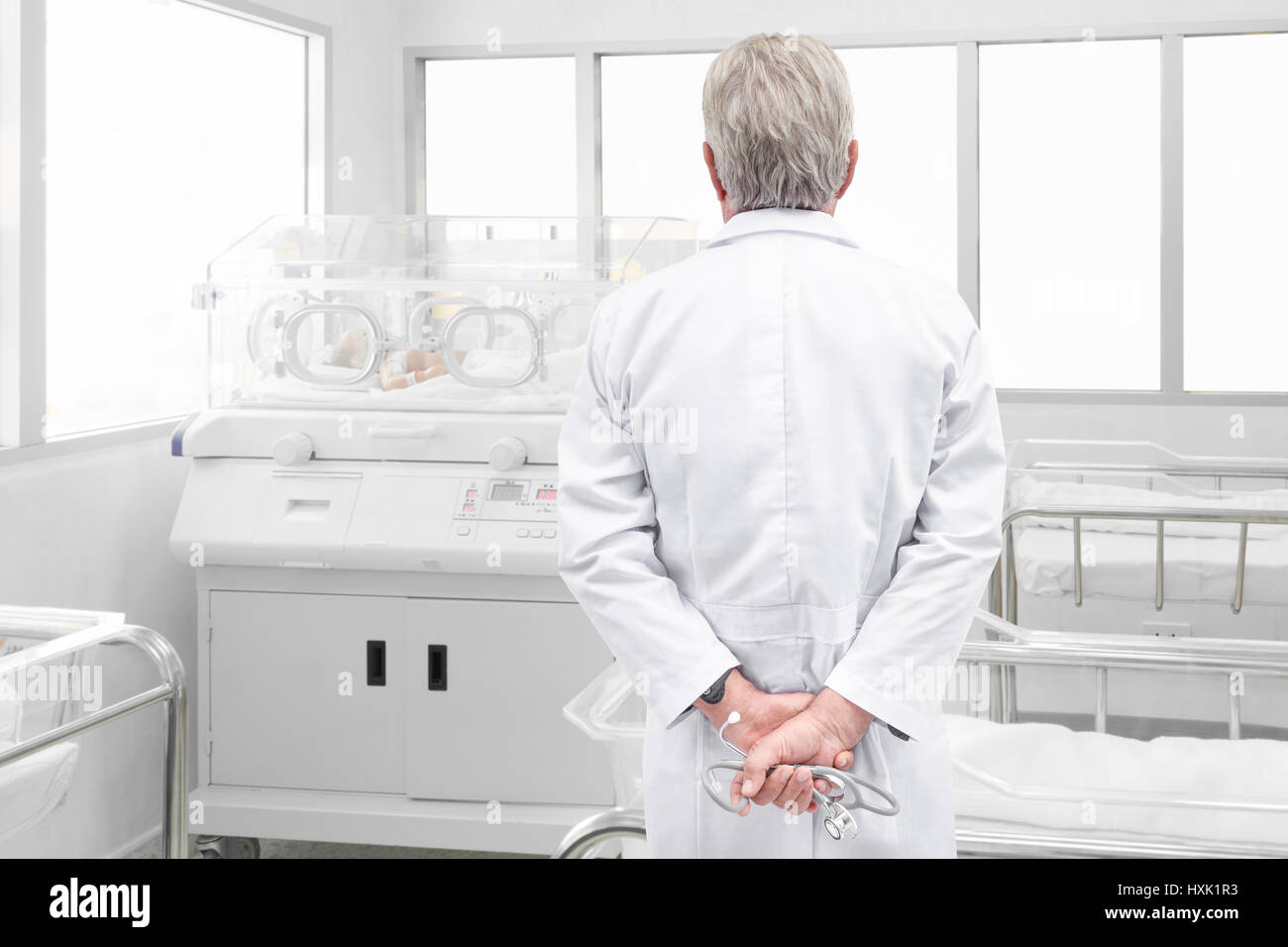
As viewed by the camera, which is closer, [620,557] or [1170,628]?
[620,557]

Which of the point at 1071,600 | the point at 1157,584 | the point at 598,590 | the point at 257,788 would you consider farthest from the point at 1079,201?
the point at 598,590

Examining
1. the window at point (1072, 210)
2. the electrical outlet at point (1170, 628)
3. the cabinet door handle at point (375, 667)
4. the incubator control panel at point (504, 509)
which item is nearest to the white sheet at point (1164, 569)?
the electrical outlet at point (1170, 628)

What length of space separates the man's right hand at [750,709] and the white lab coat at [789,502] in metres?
0.03

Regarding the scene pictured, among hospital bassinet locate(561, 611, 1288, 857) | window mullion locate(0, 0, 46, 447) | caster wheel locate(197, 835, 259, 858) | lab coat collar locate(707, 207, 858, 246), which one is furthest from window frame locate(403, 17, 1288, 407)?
lab coat collar locate(707, 207, 858, 246)

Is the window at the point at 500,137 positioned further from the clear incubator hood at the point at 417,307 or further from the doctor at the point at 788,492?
the doctor at the point at 788,492

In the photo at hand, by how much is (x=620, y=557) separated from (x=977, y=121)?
3.45 metres

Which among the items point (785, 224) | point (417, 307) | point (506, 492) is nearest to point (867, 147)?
point (417, 307)

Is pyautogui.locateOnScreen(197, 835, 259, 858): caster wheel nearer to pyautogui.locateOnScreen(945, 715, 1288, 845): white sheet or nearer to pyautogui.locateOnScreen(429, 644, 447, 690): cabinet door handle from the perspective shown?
pyautogui.locateOnScreen(429, 644, 447, 690): cabinet door handle

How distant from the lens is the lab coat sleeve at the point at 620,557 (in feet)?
4.21

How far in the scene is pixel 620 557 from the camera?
4.30 ft

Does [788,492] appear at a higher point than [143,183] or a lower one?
lower

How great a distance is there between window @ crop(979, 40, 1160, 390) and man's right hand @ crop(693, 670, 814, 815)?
3396mm

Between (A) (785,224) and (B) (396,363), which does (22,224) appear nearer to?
(B) (396,363)

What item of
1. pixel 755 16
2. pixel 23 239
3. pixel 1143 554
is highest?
pixel 755 16
